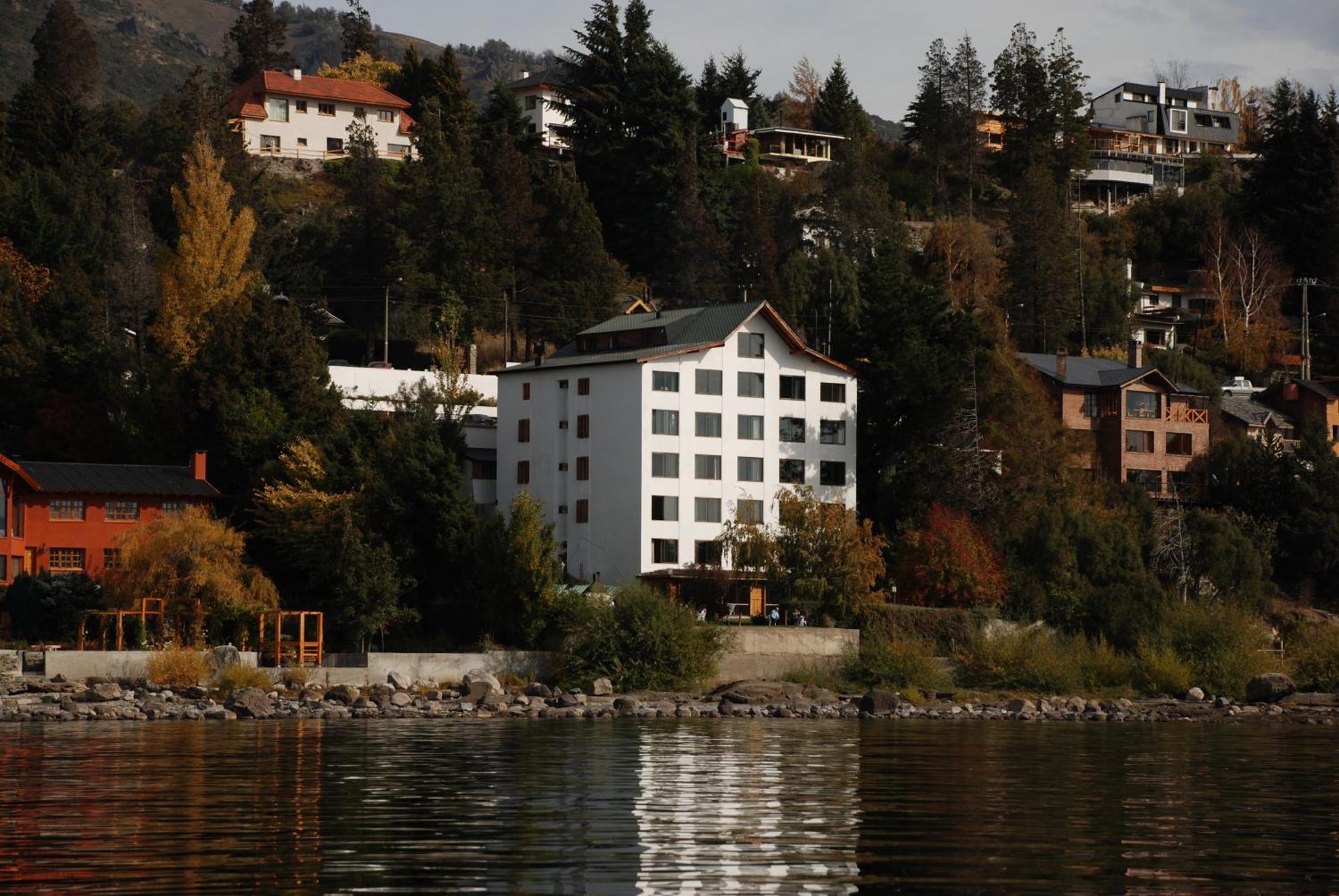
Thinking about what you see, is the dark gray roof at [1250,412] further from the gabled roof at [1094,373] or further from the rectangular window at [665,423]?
the rectangular window at [665,423]

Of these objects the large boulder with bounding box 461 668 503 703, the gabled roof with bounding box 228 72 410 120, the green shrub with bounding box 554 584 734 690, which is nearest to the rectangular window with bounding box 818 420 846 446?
the green shrub with bounding box 554 584 734 690

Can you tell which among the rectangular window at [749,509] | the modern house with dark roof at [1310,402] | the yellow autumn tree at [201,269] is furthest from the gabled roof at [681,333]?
the modern house with dark roof at [1310,402]

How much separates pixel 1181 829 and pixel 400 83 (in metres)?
125

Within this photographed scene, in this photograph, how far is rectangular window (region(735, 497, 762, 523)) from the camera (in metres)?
76.8

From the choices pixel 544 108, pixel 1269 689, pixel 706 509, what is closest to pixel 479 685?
pixel 706 509

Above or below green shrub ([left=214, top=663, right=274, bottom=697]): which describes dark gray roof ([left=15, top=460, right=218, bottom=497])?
above

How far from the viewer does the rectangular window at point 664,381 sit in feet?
252

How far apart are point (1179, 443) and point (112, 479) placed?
5406cm

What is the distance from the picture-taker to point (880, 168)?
140625mm

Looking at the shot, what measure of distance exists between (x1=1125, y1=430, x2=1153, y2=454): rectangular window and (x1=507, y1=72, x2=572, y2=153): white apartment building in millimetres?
46747

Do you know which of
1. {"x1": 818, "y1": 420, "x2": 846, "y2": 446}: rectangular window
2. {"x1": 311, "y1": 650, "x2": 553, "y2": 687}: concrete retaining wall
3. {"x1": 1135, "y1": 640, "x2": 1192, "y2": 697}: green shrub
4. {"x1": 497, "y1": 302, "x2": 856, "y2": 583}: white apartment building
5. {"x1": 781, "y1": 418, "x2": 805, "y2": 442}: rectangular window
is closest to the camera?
{"x1": 311, "y1": 650, "x2": 553, "y2": 687}: concrete retaining wall

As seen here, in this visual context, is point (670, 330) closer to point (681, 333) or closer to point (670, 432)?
point (681, 333)

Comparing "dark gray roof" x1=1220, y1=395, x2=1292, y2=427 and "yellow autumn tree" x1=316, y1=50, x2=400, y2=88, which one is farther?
"yellow autumn tree" x1=316, y1=50, x2=400, y2=88

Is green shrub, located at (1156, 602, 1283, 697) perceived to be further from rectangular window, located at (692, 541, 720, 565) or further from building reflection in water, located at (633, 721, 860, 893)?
building reflection in water, located at (633, 721, 860, 893)
